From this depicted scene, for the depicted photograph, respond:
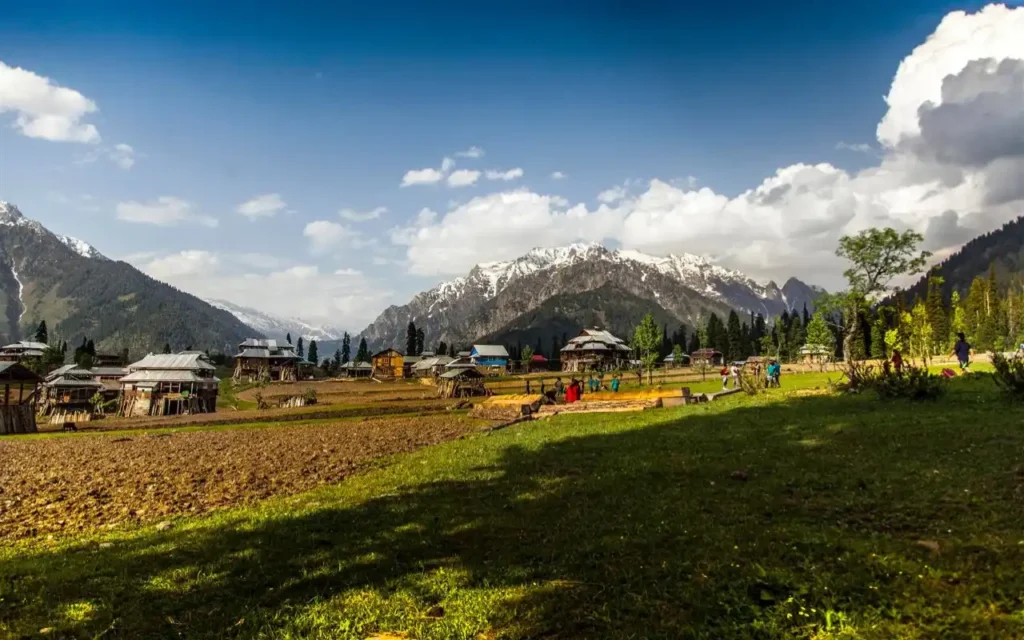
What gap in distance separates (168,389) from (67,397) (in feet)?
53.7

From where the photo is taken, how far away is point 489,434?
1275 inches

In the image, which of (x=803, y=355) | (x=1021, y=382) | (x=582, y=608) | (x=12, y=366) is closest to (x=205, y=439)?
(x=12, y=366)

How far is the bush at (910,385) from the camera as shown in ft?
84.7

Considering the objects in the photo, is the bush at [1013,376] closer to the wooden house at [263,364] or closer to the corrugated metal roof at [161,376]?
the corrugated metal roof at [161,376]

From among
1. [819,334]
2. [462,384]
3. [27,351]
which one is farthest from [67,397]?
[819,334]

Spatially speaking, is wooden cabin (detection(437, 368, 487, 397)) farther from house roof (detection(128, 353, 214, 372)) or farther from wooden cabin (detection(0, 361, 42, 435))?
wooden cabin (detection(0, 361, 42, 435))

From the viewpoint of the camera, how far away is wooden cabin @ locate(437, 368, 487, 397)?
99625 mm

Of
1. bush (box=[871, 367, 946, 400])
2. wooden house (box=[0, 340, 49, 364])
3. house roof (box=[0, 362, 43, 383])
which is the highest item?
wooden house (box=[0, 340, 49, 364])

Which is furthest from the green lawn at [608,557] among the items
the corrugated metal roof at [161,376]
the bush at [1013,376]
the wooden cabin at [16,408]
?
the corrugated metal roof at [161,376]

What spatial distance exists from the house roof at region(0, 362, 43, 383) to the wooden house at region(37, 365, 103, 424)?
88.2ft

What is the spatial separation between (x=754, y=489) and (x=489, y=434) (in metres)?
20.3

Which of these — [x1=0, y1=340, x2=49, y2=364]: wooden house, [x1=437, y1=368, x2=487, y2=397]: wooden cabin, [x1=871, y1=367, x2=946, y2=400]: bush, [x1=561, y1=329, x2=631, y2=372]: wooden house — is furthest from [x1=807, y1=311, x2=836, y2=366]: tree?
[x1=0, y1=340, x2=49, y2=364]: wooden house

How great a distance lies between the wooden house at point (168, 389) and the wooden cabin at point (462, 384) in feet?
123

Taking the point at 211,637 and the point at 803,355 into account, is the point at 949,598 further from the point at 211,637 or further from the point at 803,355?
the point at 803,355
